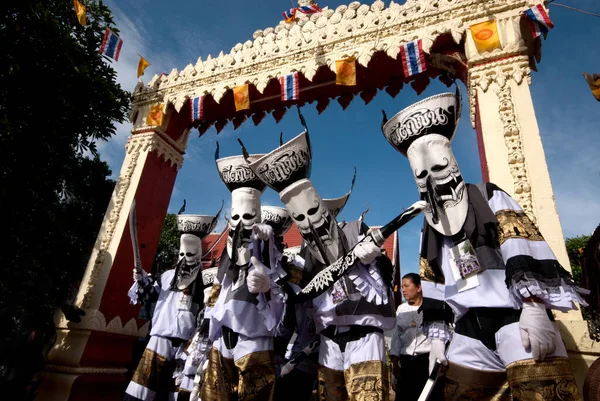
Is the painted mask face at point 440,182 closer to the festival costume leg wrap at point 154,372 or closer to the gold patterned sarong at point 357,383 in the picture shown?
the gold patterned sarong at point 357,383

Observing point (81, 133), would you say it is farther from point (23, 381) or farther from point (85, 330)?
point (23, 381)

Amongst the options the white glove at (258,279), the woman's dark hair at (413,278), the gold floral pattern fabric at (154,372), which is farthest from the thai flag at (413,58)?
the gold floral pattern fabric at (154,372)

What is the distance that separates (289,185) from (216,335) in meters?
1.43

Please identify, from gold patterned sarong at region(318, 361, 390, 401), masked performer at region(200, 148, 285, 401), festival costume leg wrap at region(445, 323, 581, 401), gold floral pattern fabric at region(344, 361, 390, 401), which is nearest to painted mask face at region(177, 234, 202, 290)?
masked performer at region(200, 148, 285, 401)

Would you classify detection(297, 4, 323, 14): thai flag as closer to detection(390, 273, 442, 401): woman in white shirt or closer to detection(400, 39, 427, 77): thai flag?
detection(400, 39, 427, 77): thai flag

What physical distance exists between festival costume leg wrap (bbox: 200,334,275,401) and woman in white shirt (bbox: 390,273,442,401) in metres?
1.37

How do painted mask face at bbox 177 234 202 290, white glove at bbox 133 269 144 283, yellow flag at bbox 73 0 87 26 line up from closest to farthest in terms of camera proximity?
painted mask face at bbox 177 234 202 290 → white glove at bbox 133 269 144 283 → yellow flag at bbox 73 0 87 26

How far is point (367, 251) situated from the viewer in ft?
7.75

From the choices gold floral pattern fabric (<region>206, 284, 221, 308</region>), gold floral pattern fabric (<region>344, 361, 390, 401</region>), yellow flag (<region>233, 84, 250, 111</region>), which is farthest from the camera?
yellow flag (<region>233, 84, 250, 111</region>)

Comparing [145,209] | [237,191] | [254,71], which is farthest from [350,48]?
[145,209]

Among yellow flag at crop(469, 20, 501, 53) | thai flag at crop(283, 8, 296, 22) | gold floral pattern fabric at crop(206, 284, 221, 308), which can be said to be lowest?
gold floral pattern fabric at crop(206, 284, 221, 308)

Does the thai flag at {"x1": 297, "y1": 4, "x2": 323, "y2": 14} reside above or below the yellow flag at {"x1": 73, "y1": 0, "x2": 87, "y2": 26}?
above

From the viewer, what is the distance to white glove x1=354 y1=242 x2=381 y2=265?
2.36m

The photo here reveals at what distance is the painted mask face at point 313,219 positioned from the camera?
2814 mm
